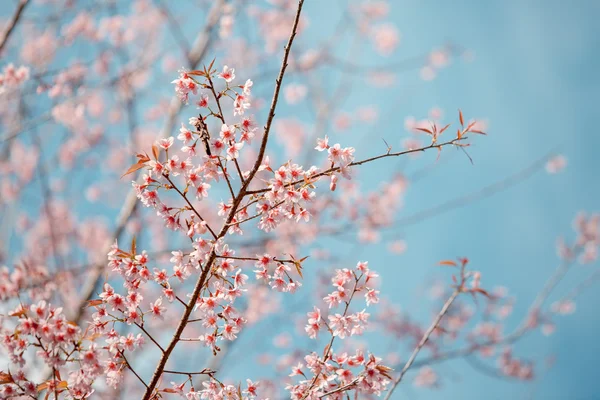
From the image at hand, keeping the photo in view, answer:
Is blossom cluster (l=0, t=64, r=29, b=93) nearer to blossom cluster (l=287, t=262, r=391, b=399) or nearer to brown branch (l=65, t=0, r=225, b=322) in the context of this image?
brown branch (l=65, t=0, r=225, b=322)

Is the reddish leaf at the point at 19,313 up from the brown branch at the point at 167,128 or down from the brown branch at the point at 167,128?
down

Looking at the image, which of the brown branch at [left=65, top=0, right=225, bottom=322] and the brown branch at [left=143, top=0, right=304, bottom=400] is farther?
the brown branch at [left=65, top=0, right=225, bottom=322]

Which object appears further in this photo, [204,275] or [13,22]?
[13,22]

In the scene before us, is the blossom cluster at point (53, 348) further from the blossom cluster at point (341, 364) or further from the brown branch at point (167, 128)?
the brown branch at point (167, 128)

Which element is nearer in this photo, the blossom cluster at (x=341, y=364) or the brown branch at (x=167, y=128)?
the blossom cluster at (x=341, y=364)

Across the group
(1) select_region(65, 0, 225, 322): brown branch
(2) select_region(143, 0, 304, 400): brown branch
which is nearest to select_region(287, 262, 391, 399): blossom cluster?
(2) select_region(143, 0, 304, 400): brown branch

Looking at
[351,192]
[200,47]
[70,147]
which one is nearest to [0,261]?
[70,147]

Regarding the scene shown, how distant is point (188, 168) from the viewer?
1948 millimetres

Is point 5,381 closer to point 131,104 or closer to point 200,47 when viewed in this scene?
point 131,104

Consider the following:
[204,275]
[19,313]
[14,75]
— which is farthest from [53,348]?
[14,75]

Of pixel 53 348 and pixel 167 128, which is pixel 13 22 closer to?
pixel 167 128

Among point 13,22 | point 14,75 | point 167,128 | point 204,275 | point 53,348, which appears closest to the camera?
point 53,348

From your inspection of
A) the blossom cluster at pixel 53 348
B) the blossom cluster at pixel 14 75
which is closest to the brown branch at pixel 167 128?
the blossom cluster at pixel 14 75

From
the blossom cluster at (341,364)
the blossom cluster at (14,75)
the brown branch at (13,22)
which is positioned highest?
the brown branch at (13,22)
